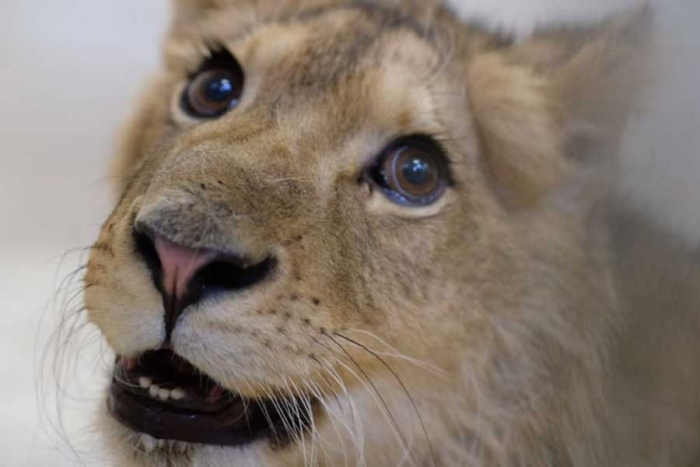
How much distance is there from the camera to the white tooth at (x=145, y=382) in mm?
892

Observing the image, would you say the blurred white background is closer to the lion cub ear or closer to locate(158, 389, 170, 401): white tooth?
locate(158, 389, 170, 401): white tooth

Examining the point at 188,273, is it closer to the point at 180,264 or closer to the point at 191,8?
the point at 180,264

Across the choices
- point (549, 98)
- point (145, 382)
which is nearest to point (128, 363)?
point (145, 382)

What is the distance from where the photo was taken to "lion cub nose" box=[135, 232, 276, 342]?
0.77 meters

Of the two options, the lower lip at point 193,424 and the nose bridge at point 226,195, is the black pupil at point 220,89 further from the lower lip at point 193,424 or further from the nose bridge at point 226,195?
the lower lip at point 193,424

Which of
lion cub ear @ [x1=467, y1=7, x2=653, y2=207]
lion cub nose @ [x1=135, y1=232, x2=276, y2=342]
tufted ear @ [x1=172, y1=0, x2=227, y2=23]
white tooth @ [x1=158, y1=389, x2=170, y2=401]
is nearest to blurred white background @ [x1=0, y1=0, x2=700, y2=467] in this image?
tufted ear @ [x1=172, y1=0, x2=227, y2=23]

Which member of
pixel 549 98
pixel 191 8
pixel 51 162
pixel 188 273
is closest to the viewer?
pixel 188 273

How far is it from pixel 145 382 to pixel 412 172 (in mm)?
318

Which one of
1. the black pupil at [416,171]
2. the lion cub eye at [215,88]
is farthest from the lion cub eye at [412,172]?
the lion cub eye at [215,88]

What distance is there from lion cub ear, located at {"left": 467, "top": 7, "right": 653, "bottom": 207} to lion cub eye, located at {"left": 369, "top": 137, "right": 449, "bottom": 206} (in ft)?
0.17

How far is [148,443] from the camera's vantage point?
2.99ft

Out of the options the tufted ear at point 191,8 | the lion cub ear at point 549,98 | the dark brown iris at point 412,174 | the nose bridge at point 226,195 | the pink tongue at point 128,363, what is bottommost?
the pink tongue at point 128,363

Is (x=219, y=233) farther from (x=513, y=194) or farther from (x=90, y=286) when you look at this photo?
(x=513, y=194)

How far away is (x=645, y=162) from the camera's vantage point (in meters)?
0.75
